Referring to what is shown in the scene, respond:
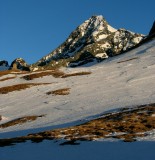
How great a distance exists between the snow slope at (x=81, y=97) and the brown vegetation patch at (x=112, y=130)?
17.6ft

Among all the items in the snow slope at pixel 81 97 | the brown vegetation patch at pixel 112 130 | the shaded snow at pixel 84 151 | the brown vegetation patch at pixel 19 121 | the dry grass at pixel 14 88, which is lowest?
the shaded snow at pixel 84 151

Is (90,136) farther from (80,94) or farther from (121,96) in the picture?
(80,94)

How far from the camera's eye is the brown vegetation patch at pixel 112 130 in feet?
87.7

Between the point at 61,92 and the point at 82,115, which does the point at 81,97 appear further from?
the point at 82,115

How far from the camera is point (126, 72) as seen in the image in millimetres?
68625

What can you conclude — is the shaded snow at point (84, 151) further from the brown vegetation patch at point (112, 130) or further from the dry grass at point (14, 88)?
the dry grass at point (14, 88)

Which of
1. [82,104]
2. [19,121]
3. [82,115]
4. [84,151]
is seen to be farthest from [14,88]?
[84,151]

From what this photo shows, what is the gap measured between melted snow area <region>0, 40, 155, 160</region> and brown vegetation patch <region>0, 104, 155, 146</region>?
50.5 inches

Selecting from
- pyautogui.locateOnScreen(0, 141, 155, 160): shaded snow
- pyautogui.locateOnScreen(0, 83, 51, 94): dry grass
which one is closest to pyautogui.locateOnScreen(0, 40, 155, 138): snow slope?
pyautogui.locateOnScreen(0, 83, 51, 94): dry grass

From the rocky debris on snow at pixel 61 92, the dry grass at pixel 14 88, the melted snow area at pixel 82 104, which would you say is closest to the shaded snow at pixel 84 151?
the melted snow area at pixel 82 104

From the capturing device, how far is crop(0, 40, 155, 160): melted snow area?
76.2 ft

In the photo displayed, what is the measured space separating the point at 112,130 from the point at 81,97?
925 inches

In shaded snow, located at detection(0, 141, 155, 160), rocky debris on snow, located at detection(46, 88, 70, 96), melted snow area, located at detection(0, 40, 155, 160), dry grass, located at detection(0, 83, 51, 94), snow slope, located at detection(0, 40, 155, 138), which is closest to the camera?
shaded snow, located at detection(0, 141, 155, 160)

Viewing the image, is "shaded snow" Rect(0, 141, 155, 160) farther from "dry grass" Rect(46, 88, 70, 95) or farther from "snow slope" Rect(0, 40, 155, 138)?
"dry grass" Rect(46, 88, 70, 95)
